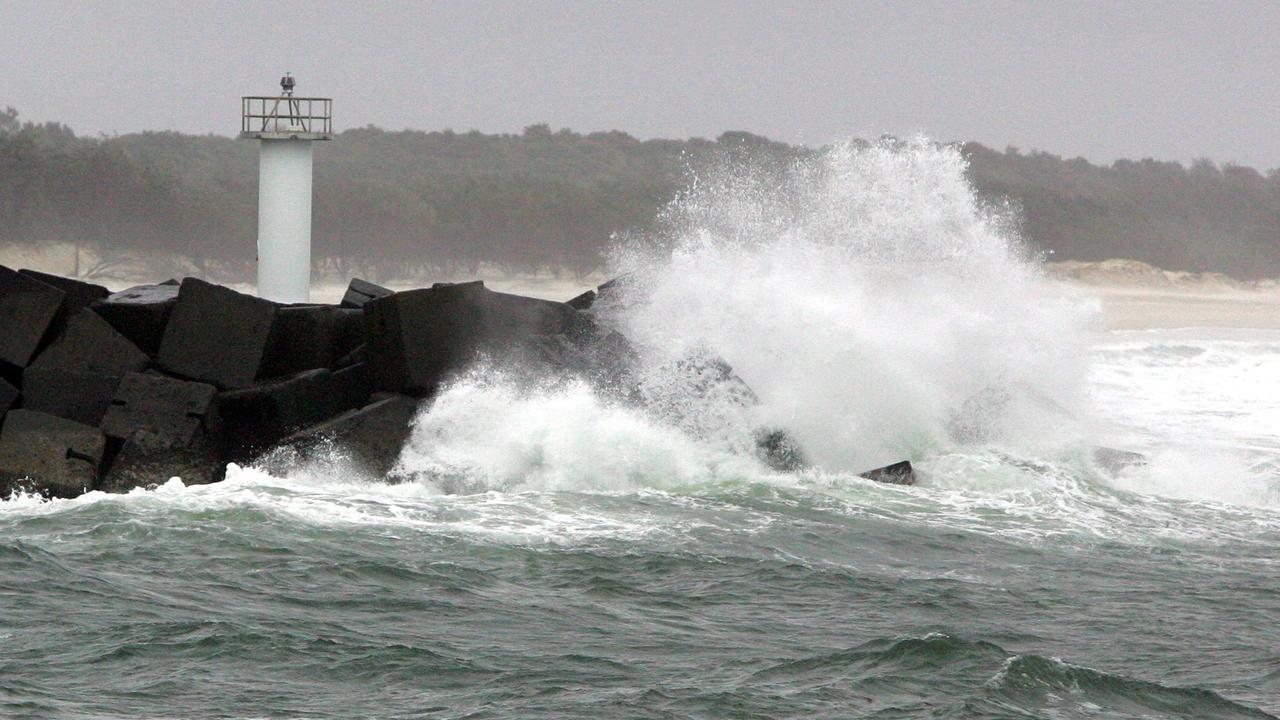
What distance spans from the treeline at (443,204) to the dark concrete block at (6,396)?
92.2ft

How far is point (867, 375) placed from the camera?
1451 cm

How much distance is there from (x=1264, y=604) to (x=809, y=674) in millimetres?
3212

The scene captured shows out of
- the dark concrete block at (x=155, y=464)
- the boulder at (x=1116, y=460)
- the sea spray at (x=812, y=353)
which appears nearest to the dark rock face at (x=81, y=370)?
the dark concrete block at (x=155, y=464)

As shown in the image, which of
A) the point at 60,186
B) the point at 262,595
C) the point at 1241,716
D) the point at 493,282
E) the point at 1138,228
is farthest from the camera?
the point at 1138,228

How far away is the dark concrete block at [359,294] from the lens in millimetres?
14109

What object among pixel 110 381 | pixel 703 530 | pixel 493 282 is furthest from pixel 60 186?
pixel 703 530

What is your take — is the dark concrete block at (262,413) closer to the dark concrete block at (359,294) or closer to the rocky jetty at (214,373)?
the rocky jetty at (214,373)

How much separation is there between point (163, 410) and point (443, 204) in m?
35.6

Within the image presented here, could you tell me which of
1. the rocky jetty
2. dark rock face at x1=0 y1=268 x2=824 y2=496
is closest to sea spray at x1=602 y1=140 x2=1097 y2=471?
dark rock face at x1=0 y1=268 x2=824 y2=496

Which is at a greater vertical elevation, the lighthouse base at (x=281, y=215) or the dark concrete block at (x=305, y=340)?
the lighthouse base at (x=281, y=215)

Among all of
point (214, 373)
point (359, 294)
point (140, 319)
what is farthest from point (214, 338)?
point (359, 294)

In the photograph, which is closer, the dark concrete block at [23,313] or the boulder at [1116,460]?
the dark concrete block at [23,313]

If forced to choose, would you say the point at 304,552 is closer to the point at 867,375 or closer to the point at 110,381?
the point at 110,381

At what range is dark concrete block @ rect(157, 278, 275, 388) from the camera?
12.0m
